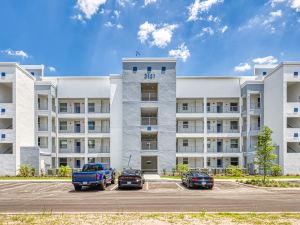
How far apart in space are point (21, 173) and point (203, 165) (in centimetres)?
2385

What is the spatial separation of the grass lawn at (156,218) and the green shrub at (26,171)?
26537mm

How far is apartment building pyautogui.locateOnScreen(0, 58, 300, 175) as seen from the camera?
37969 millimetres

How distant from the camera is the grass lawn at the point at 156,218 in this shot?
35.7 feet

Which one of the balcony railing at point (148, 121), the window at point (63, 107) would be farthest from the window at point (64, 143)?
the balcony railing at point (148, 121)

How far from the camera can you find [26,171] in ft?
121

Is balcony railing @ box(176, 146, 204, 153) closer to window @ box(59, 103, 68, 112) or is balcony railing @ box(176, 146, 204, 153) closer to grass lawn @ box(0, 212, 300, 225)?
window @ box(59, 103, 68, 112)

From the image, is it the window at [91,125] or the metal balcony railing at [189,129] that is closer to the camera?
the metal balcony railing at [189,129]

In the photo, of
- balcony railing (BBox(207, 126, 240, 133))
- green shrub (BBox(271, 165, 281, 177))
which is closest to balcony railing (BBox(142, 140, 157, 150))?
balcony railing (BBox(207, 126, 240, 133))

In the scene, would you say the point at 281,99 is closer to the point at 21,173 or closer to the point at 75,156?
the point at 75,156

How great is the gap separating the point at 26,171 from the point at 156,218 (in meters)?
29.5

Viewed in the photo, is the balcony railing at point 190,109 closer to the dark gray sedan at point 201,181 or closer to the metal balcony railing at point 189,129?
the metal balcony railing at point 189,129

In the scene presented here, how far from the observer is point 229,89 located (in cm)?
4534

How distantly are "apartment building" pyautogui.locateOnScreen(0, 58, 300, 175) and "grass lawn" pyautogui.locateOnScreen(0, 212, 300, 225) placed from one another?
90.2ft

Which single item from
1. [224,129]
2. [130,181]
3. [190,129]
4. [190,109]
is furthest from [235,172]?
[130,181]
